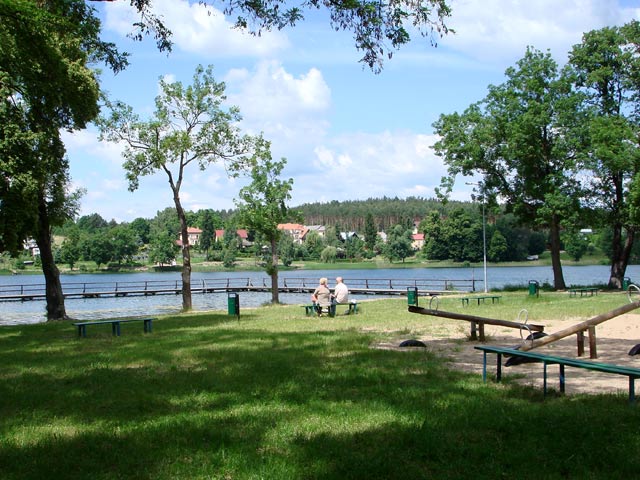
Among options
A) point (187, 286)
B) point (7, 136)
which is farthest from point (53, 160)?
point (187, 286)

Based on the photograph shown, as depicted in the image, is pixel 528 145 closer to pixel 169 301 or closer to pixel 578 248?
pixel 169 301

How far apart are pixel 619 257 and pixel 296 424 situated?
33.1 m

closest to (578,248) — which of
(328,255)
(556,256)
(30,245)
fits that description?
(328,255)

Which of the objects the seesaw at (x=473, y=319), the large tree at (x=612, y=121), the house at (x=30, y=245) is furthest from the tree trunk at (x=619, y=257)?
the house at (x=30, y=245)

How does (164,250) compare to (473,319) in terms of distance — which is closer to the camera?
(473,319)

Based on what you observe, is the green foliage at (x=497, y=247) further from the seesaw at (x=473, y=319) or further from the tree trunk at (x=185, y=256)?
the seesaw at (x=473, y=319)

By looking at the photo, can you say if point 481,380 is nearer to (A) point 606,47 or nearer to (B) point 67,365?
(B) point 67,365

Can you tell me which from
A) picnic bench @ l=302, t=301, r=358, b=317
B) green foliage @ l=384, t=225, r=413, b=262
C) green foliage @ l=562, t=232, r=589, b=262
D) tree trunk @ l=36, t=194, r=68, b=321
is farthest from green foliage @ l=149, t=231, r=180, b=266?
picnic bench @ l=302, t=301, r=358, b=317

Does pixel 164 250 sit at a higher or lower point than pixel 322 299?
higher

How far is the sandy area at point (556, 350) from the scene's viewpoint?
736cm

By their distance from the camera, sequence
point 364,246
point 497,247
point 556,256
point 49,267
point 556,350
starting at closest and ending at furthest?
point 556,350
point 49,267
point 556,256
point 497,247
point 364,246

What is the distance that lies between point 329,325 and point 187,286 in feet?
48.7

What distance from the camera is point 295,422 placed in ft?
18.0

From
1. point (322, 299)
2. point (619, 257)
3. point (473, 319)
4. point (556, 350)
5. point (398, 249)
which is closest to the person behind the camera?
point (556, 350)
